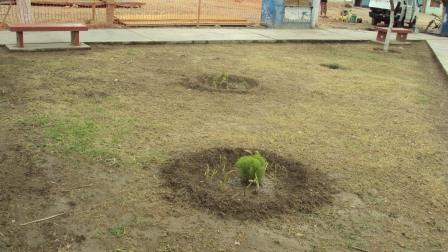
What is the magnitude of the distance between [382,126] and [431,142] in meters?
0.69

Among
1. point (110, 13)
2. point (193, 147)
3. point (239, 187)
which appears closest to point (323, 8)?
point (110, 13)

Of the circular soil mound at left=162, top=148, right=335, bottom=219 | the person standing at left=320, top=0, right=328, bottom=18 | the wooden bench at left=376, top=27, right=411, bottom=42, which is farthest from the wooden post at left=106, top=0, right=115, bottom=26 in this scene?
the person standing at left=320, top=0, right=328, bottom=18

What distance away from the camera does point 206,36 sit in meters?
12.8

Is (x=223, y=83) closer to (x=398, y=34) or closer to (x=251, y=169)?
(x=251, y=169)

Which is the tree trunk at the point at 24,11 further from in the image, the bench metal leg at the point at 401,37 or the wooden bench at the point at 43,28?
the bench metal leg at the point at 401,37

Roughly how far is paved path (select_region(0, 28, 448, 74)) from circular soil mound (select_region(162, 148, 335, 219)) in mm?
6630

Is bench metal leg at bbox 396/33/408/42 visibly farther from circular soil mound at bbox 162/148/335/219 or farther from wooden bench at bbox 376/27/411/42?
circular soil mound at bbox 162/148/335/219

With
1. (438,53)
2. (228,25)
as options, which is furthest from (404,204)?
(228,25)

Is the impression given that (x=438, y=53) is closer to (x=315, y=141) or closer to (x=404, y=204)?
(x=315, y=141)

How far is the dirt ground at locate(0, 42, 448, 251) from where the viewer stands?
3.62 m

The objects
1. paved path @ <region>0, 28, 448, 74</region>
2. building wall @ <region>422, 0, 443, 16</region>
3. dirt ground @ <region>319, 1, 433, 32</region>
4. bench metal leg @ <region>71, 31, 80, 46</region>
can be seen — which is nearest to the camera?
bench metal leg @ <region>71, 31, 80, 46</region>

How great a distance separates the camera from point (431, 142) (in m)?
6.07

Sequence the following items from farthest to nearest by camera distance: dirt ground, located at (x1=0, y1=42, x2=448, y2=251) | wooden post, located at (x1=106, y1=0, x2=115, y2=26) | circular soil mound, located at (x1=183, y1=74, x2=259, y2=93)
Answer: wooden post, located at (x1=106, y1=0, x2=115, y2=26)
circular soil mound, located at (x1=183, y1=74, x2=259, y2=93)
dirt ground, located at (x1=0, y1=42, x2=448, y2=251)

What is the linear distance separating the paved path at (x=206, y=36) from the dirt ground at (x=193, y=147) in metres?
1.30
